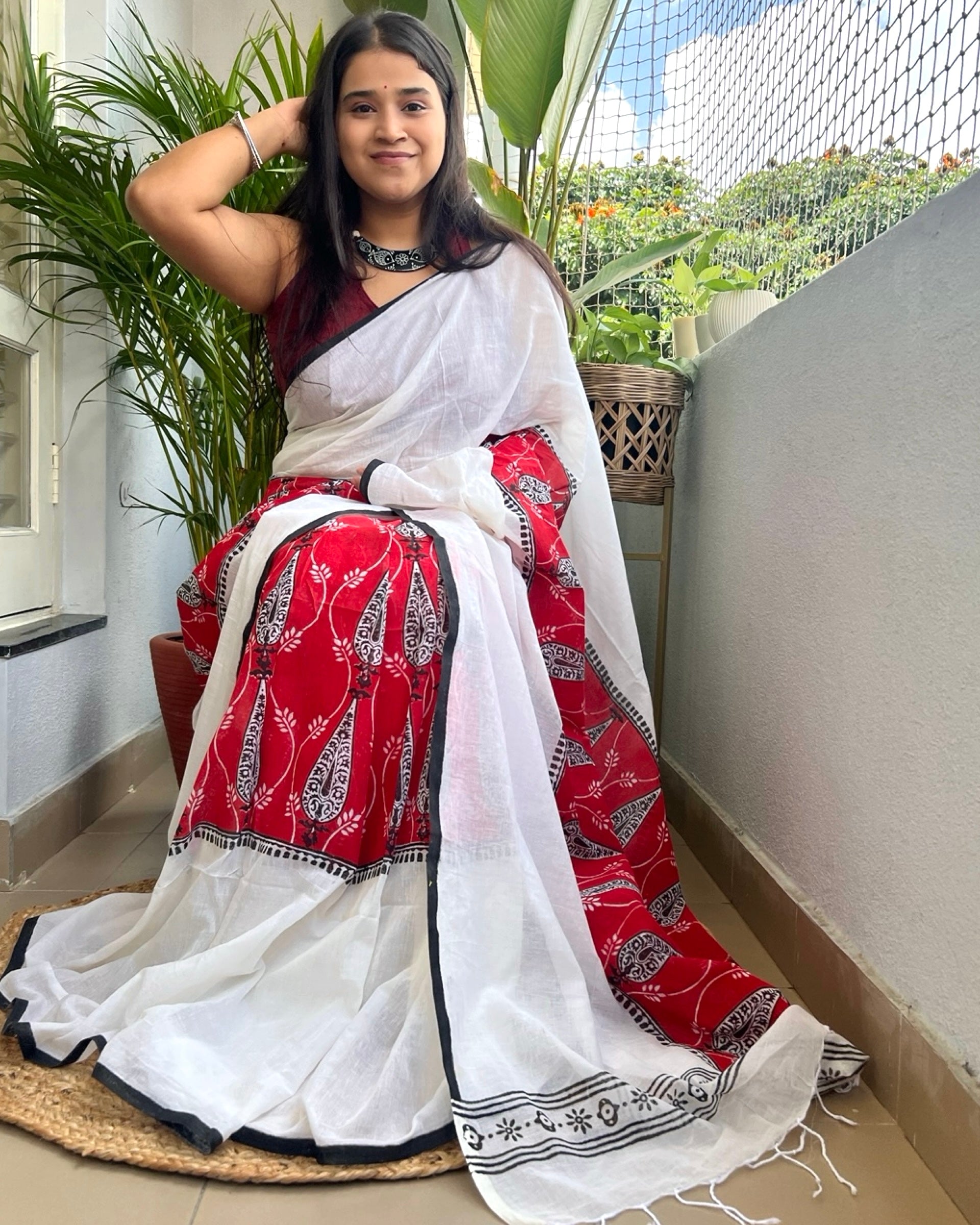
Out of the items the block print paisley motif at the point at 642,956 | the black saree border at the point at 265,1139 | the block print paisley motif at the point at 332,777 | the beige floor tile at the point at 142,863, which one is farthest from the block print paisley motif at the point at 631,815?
the beige floor tile at the point at 142,863

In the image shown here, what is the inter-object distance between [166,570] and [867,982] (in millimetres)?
2177

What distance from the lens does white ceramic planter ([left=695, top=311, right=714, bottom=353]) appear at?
7.22 ft

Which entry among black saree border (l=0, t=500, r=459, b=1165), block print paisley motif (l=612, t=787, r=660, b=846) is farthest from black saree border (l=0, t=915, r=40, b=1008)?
block print paisley motif (l=612, t=787, r=660, b=846)

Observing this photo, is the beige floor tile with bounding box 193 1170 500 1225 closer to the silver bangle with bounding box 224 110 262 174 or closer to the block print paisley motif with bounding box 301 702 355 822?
the block print paisley motif with bounding box 301 702 355 822

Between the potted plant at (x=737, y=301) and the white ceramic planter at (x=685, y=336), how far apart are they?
5.6 inches

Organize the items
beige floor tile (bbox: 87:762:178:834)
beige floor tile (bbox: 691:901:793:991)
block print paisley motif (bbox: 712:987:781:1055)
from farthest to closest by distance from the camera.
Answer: beige floor tile (bbox: 87:762:178:834), beige floor tile (bbox: 691:901:793:991), block print paisley motif (bbox: 712:987:781:1055)

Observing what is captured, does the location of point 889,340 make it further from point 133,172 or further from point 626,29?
point 626,29

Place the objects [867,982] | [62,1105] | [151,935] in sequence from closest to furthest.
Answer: [62,1105], [867,982], [151,935]

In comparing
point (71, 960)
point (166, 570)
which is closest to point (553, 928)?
point (71, 960)

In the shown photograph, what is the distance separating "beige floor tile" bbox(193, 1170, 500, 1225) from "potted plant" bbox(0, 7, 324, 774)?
3.54 feet

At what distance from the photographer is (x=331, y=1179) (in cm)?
101

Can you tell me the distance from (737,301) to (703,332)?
14 cm

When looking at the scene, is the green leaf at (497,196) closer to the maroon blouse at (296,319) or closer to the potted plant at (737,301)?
the potted plant at (737,301)

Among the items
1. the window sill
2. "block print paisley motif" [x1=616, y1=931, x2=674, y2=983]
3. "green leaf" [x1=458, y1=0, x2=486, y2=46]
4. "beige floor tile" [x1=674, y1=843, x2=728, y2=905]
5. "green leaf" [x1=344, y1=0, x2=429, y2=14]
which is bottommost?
"beige floor tile" [x1=674, y1=843, x2=728, y2=905]
